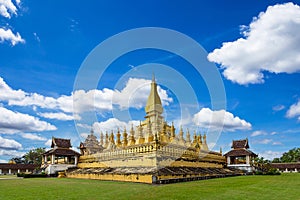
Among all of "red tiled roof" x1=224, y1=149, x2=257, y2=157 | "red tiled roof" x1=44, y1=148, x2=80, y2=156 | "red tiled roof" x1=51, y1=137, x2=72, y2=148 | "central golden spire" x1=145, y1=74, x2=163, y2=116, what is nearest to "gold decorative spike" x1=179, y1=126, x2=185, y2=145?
"central golden spire" x1=145, y1=74, x2=163, y2=116

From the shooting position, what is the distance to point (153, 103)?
40.0 m

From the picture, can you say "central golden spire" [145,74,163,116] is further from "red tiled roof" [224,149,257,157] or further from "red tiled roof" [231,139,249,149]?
"red tiled roof" [231,139,249,149]

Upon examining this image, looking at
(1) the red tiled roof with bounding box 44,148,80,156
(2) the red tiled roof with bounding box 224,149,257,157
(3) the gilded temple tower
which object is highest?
(3) the gilded temple tower

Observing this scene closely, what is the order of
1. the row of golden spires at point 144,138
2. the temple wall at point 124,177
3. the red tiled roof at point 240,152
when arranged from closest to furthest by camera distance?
the temple wall at point 124,177
the row of golden spires at point 144,138
the red tiled roof at point 240,152

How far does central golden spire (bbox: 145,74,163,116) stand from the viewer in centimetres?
3941

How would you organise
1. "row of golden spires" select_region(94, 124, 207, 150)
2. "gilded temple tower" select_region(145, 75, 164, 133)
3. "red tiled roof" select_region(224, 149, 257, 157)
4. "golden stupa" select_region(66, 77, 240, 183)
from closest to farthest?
"golden stupa" select_region(66, 77, 240, 183) < "row of golden spires" select_region(94, 124, 207, 150) < "gilded temple tower" select_region(145, 75, 164, 133) < "red tiled roof" select_region(224, 149, 257, 157)

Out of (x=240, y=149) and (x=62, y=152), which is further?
(x=240, y=149)

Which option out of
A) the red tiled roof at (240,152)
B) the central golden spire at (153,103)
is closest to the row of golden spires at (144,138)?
the central golden spire at (153,103)

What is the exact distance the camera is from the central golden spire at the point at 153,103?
39.4 meters

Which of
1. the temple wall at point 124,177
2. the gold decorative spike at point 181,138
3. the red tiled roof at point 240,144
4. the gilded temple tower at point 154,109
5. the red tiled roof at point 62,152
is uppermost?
the gilded temple tower at point 154,109

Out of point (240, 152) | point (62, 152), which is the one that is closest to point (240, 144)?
point (240, 152)

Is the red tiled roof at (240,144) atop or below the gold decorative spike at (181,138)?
below

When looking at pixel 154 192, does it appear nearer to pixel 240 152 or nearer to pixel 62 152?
pixel 62 152

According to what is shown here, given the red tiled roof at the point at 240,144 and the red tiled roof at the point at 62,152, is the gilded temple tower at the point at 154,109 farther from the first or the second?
the red tiled roof at the point at 240,144
